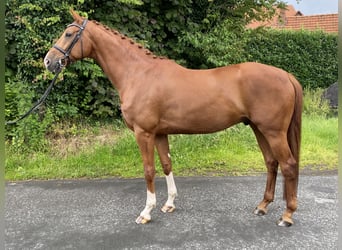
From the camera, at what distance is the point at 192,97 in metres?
3.02

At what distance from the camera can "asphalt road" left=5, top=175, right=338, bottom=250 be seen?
2.76 metres

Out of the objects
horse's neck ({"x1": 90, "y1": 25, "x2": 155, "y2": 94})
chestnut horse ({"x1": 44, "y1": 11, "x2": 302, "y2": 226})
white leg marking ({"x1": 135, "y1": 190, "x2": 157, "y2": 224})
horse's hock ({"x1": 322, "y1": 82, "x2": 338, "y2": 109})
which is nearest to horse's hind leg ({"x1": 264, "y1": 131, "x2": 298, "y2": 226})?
chestnut horse ({"x1": 44, "y1": 11, "x2": 302, "y2": 226})

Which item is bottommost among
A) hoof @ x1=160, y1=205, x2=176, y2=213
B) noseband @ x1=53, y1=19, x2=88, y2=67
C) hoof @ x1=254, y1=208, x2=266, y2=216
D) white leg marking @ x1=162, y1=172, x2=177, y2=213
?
hoof @ x1=254, y1=208, x2=266, y2=216

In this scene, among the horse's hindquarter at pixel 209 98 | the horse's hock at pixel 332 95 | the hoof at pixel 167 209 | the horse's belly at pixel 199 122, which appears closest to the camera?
the horse's hindquarter at pixel 209 98

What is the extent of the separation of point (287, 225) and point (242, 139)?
113 inches

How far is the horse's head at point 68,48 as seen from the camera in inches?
120

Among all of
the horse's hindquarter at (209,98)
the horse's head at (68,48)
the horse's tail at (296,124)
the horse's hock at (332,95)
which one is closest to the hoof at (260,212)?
the horse's tail at (296,124)

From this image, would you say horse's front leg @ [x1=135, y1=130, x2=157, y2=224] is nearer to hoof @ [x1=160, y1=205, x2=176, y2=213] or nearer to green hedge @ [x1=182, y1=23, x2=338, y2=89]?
hoof @ [x1=160, y1=205, x2=176, y2=213]

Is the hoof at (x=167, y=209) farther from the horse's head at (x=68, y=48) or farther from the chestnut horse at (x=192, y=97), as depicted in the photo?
the horse's head at (x=68, y=48)

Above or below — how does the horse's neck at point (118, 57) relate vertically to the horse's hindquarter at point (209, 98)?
above

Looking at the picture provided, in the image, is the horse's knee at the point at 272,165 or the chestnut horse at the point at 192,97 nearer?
the chestnut horse at the point at 192,97

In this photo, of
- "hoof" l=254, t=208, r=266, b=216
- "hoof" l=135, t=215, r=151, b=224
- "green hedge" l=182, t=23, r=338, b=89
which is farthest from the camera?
"green hedge" l=182, t=23, r=338, b=89

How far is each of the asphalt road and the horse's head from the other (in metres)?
1.60

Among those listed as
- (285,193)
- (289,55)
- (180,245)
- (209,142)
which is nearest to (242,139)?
(209,142)
